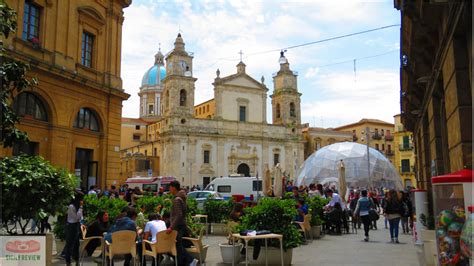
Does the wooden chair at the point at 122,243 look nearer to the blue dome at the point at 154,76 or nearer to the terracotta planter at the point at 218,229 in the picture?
the terracotta planter at the point at 218,229

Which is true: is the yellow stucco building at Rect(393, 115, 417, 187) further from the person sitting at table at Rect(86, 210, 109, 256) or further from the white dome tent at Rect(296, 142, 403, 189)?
the person sitting at table at Rect(86, 210, 109, 256)

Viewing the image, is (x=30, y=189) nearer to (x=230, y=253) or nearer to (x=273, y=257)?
(x=230, y=253)

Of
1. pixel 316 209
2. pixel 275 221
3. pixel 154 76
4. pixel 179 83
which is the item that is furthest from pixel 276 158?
pixel 275 221

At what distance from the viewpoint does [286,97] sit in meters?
59.5

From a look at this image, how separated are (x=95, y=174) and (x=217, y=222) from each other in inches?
374

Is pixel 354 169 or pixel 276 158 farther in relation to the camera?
pixel 276 158

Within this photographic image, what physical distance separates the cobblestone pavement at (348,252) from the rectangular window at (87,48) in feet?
40.3

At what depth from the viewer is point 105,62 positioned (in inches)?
871

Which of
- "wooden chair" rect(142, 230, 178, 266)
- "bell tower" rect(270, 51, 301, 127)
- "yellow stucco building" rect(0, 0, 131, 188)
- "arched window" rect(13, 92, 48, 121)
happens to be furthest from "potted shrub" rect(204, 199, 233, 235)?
"bell tower" rect(270, 51, 301, 127)

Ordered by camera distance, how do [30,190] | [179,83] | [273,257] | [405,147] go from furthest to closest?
1. [405,147]
2. [179,83]
3. [273,257]
4. [30,190]

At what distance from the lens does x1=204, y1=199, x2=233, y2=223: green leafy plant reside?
14.6 metres

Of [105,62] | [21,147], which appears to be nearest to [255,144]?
[105,62]

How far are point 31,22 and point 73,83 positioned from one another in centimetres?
315

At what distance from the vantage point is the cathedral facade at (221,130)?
5050 cm
